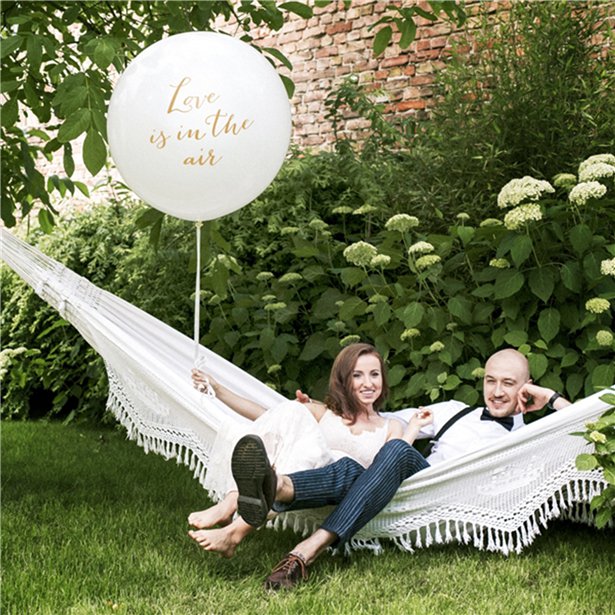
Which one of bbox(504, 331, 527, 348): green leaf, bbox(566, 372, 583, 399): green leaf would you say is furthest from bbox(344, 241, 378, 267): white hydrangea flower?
A: bbox(566, 372, 583, 399): green leaf

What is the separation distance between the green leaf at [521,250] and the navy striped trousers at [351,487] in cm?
74

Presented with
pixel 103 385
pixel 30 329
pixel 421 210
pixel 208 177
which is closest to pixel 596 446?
pixel 208 177

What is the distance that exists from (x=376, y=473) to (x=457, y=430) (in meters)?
0.40

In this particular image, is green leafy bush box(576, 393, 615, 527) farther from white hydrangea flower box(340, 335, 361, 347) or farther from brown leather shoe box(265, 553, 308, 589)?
white hydrangea flower box(340, 335, 361, 347)

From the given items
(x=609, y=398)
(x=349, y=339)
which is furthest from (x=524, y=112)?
(x=609, y=398)

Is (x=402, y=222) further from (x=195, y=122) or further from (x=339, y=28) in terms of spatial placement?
(x=339, y=28)

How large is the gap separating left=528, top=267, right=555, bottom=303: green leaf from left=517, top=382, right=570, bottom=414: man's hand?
0.31 metres

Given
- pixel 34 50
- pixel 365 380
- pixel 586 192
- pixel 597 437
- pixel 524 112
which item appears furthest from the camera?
pixel 524 112

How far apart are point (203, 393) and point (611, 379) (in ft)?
3.63

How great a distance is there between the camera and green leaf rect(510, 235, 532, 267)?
267 centimetres

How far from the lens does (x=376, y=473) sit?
2.18 m

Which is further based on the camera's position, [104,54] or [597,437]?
[104,54]

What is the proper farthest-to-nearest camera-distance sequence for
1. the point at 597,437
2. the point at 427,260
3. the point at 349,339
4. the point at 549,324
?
the point at 349,339 → the point at 427,260 → the point at 549,324 → the point at 597,437

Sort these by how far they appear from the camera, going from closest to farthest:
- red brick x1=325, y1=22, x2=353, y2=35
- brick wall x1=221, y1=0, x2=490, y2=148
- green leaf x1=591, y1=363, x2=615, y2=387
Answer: green leaf x1=591, y1=363, x2=615, y2=387
brick wall x1=221, y1=0, x2=490, y2=148
red brick x1=325, y1=22, x2=353, y2=35
